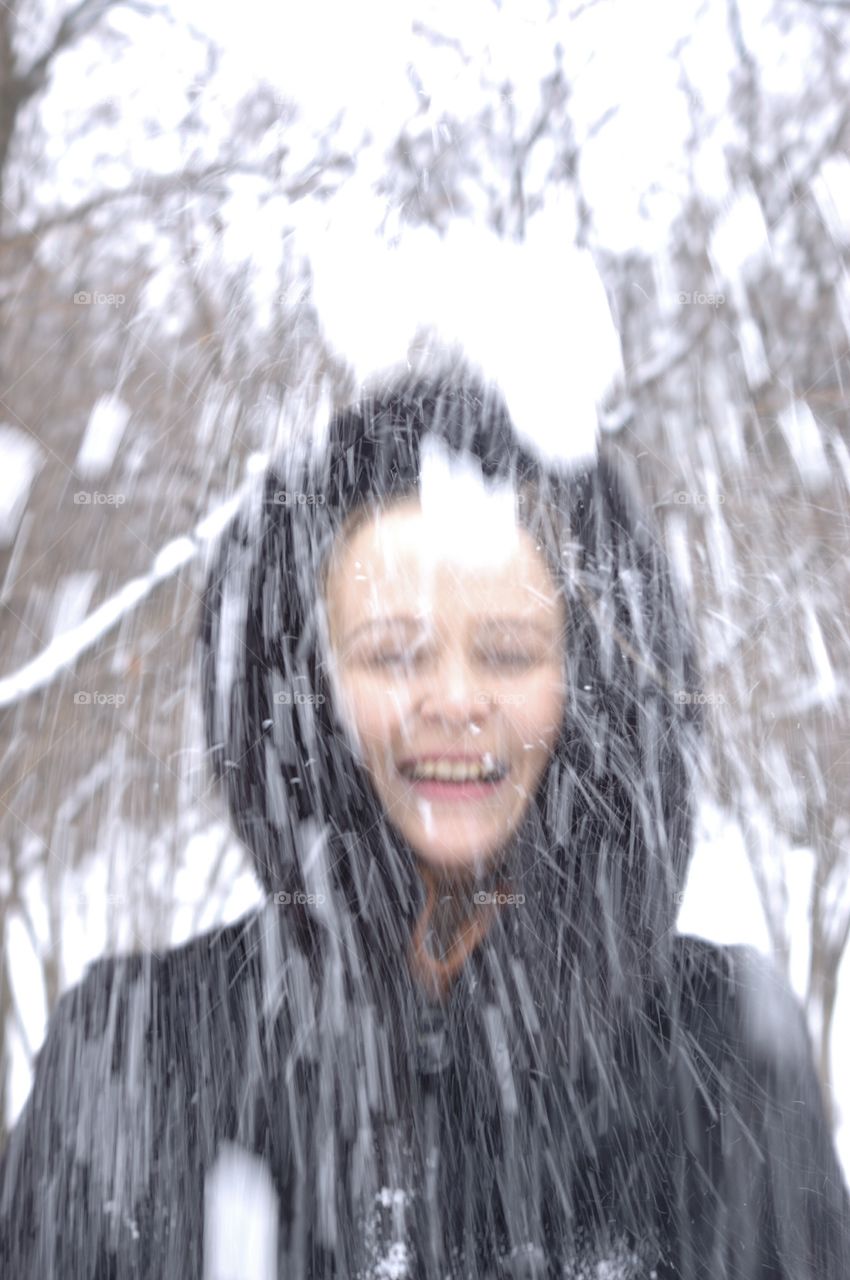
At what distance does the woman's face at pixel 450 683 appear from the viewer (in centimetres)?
77

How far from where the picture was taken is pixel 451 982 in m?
0.80

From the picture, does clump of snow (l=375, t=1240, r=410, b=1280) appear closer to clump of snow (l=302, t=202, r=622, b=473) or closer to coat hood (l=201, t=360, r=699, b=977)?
coat hood (l=201, t=360, r=699, b=977)

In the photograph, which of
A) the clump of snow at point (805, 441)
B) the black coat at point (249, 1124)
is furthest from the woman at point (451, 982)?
the clump of snow at point (805, 441)

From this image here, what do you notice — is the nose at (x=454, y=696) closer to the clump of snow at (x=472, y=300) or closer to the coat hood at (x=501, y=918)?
the coat hood at (x=501, y=918)

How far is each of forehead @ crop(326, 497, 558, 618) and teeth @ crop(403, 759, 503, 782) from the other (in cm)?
13

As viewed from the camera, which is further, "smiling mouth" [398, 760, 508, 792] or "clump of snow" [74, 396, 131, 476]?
"clump of snow" [74, 396, 131, 476]

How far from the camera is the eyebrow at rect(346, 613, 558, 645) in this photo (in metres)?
0.80

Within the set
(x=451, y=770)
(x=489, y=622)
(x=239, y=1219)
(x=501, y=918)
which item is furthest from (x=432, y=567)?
(x=239, y=1219)

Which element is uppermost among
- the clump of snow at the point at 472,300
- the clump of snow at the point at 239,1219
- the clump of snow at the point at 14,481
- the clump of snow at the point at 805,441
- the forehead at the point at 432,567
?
the clump of snow at the point at 472,300

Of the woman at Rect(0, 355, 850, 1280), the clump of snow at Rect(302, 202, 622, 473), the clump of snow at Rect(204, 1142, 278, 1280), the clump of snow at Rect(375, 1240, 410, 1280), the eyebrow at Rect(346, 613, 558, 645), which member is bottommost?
the clump of snow at Rect(375, 1240, 410, 1280)

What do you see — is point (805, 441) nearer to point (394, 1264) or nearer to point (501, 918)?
point (501, 918)

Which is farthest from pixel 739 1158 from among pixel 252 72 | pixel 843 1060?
pixel 252 72

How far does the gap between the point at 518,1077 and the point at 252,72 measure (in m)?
0.96

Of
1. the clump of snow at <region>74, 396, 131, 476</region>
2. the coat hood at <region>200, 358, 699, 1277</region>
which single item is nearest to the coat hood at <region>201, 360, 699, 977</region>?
the coat hood at <region>200, 358, 699, 1277</region>
